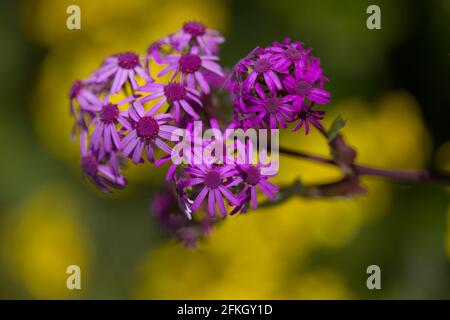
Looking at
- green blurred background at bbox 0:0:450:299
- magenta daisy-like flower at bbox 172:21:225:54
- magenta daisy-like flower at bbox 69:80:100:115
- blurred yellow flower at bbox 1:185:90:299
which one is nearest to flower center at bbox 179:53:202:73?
magenta daisy-like flower at bbox 172:21:225:54

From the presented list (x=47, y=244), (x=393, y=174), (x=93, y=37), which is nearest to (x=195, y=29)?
(x=393, y=174)

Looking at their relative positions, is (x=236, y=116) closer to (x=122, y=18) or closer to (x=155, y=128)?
(x=155, y=128)

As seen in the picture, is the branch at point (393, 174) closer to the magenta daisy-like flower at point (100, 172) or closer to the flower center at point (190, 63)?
the flower center at point (190, 63)

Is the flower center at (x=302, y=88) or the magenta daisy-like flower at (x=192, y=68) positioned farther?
the magenta daisy-like flower at (x=192, y=68)

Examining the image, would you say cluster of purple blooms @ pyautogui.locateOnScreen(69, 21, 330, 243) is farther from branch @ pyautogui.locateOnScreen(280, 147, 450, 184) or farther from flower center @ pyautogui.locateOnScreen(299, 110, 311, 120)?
branch @ pyautogui.locateOnScreen(280, 147, 450, 184)

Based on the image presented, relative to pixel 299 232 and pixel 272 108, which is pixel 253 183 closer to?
pixel 272 108

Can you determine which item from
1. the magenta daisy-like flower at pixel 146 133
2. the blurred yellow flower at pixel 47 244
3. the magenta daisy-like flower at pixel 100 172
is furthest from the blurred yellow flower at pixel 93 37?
the magenta daisy-like flower at pixel 146 133
